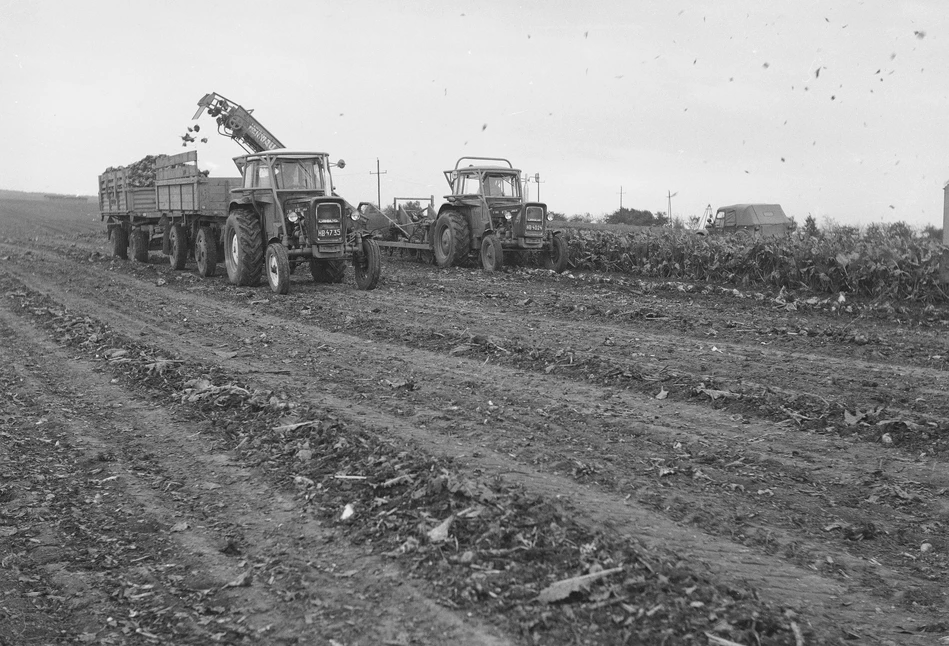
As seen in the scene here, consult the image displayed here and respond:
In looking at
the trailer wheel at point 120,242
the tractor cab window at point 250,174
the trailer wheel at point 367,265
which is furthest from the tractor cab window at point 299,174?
the trailer wheel at point 120,242

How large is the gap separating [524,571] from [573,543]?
0.32 meters

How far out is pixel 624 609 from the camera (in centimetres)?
334

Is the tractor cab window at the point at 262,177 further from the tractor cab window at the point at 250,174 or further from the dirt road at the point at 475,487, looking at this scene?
the dirt road at the point at 475,487

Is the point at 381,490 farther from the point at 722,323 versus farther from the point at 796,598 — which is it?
the point at 722,323

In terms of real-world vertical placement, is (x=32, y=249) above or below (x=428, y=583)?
above

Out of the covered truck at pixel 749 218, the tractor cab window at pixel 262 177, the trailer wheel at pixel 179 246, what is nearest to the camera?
the tractor cab window at pixel 262 177

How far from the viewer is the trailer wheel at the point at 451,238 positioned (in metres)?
18.5

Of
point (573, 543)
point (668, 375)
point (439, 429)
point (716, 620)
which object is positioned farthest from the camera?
point (668, 375)

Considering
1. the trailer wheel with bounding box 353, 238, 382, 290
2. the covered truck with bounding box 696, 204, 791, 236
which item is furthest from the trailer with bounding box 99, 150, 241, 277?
the covered truck with bounding box 696, 204, 791, 236

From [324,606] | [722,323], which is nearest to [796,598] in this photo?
[324,606]

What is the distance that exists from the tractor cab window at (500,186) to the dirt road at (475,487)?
8772mm

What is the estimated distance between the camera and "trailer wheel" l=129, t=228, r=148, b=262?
1998cm

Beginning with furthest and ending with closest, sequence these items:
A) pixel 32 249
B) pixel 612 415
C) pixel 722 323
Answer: pixel 32 249 < pixel 722 323 < pixel 612 415

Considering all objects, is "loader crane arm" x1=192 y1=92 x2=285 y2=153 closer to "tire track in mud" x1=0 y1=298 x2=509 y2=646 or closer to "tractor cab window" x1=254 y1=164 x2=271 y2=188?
"tractor cab window" x1=254 y1=164 x2=271 y2=188
